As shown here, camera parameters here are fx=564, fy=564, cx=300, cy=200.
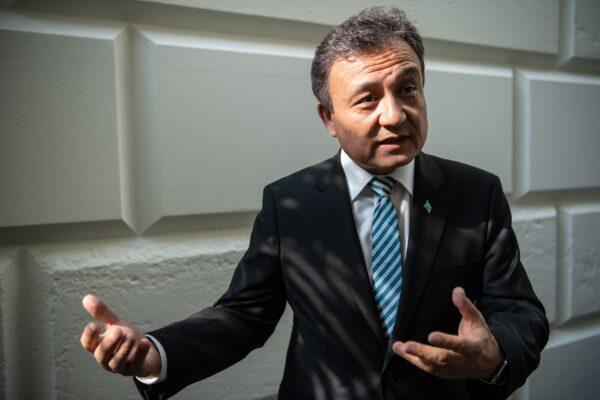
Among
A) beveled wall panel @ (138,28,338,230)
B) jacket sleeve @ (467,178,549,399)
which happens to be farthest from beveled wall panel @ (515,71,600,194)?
jacket sleeve @ (467,178,549,399)

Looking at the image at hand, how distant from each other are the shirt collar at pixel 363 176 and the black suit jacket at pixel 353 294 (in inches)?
1.1

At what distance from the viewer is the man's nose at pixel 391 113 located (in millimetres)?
1426

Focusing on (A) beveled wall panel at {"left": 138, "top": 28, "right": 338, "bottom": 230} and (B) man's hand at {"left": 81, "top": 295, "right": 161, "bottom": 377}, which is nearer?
(B) man's hand at {"left": 81, "top": 295, "right": 161, "bottom": 377}

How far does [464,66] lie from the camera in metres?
2.96

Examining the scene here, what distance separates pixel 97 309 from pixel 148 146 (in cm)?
99

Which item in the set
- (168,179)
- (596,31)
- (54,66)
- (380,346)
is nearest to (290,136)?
(168,179)

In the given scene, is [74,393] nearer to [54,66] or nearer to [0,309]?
[0,309]

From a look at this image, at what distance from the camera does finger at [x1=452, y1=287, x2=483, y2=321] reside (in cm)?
126

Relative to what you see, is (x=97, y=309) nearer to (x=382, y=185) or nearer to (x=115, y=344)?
(x=115, y=344)

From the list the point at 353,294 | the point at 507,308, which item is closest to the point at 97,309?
the point at 353,294

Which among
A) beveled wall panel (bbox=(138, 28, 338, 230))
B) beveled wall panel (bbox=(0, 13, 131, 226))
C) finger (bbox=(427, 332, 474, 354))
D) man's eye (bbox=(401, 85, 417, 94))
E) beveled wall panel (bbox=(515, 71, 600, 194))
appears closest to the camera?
finger (bbox=(427, 332, 474, 354))

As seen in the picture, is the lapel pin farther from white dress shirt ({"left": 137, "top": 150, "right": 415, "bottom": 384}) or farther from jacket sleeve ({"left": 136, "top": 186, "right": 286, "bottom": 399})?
jacket sleeve ({"left": 136, "top": 186, "right": 286, "bottom": 399})

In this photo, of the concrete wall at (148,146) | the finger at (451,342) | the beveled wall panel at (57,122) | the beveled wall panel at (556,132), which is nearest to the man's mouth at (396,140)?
the finger at (451,342)

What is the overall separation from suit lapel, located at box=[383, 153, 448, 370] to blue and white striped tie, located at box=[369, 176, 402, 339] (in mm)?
36
